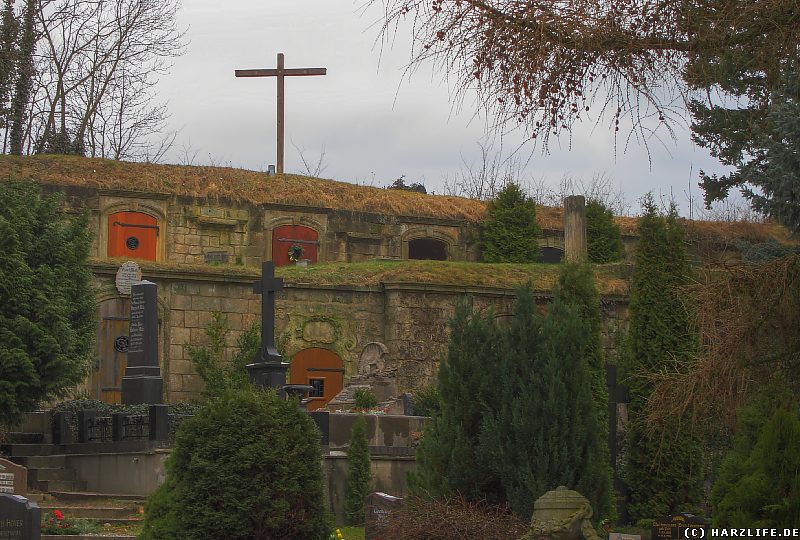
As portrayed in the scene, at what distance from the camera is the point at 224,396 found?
31.6 ft

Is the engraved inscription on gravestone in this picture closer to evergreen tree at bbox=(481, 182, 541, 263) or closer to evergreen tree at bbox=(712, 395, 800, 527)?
evergreen tree at bbox=(481, 182, 541, 263)

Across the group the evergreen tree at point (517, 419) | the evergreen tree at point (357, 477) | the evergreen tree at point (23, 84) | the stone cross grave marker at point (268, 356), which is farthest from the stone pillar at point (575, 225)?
the evergreen tree at point (23, 84)

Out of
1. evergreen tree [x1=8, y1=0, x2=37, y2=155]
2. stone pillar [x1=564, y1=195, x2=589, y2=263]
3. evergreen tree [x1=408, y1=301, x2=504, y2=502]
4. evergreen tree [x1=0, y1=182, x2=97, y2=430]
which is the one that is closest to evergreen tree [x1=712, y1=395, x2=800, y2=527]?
evergreen tree [x1=408, y1=301, x2=504, y2=502]

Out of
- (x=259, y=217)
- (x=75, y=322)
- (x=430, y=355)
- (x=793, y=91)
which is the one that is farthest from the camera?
(x=259, y=217)

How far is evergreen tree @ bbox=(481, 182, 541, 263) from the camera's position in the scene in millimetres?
30172

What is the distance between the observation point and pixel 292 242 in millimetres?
29141

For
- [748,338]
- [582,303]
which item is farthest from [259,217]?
[748,338]

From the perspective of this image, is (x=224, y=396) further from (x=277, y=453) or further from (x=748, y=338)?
(x=748, y=338)

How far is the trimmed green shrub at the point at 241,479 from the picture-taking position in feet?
Answer: 29.3

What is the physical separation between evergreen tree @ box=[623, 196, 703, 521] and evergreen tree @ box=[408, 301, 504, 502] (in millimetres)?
4403

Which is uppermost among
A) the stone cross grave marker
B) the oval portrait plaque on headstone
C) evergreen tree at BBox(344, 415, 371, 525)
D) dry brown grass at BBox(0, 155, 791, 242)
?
dry brown grass at BBox(0, 155, 791, 242)

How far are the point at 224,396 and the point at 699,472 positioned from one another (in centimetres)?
957

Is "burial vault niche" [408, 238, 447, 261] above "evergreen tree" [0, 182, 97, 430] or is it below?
above

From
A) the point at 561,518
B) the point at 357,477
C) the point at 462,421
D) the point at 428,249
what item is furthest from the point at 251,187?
the point at 561,518
